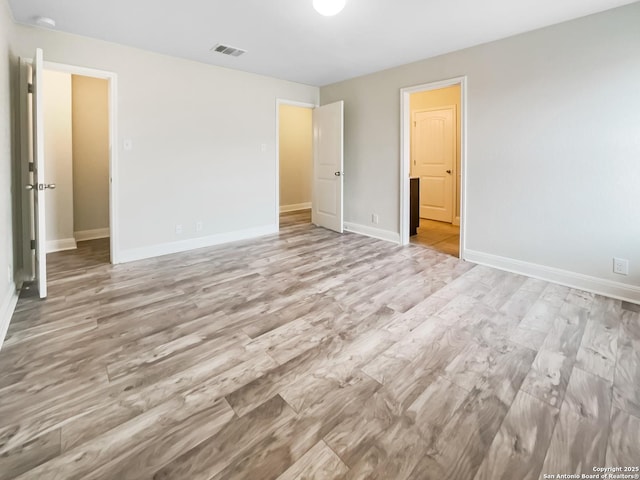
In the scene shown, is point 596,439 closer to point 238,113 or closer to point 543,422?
point 543,422

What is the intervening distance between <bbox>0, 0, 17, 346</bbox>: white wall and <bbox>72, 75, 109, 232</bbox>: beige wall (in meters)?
1.98

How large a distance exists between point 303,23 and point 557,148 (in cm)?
271

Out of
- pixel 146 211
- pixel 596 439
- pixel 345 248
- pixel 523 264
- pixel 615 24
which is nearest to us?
pixel 596 439

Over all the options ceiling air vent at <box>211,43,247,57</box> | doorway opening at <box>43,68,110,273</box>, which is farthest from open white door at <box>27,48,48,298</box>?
ceiling air vent at <box>211,43,247,57</box>

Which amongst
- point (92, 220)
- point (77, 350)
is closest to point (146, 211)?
point (92, 220)

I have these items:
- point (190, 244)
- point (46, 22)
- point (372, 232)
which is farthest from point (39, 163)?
point (372, 232)

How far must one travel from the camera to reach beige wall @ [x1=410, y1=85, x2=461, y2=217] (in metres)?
5.95

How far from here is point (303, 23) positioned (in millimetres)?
3170

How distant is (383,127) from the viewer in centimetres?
487

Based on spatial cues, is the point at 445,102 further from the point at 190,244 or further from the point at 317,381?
the point at 317,381

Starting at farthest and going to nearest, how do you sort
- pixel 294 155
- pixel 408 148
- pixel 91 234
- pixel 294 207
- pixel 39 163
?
pixel 294 207
pixel 294 155
pixel 91 234
pixel 408 148
pixel 39 163

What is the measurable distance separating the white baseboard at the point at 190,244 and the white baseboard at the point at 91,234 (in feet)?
5.19

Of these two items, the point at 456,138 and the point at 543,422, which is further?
the point at 456,138

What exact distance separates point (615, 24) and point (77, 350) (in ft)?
15.7
